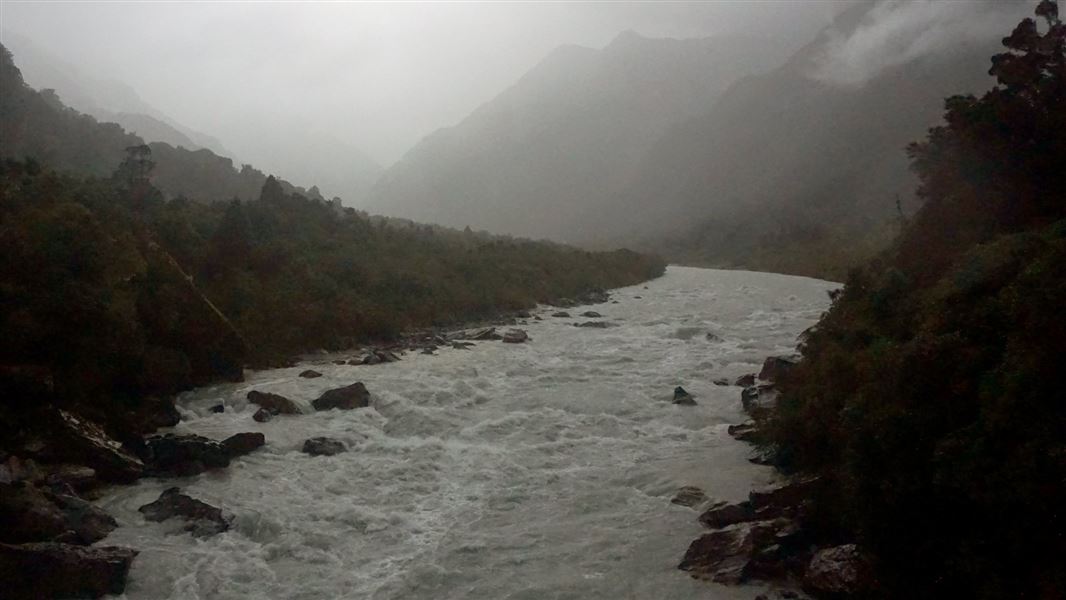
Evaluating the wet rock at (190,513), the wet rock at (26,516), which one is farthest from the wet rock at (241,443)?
the wet rock at (26,516)

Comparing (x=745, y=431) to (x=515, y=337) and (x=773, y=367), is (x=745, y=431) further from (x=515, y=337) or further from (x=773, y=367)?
(x=515, y=337)

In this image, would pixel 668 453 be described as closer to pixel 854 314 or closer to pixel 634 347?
pixel 854 314

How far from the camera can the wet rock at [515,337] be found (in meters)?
26.6

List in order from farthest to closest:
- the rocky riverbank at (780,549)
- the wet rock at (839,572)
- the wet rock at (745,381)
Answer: the wet rock at (745,381), the rocky riverbank at (780,549), the wet rock at (839,572)

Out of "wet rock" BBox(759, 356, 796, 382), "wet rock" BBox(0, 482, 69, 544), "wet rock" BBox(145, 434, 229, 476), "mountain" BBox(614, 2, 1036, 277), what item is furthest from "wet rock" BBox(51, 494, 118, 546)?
"mountain" BBox(614, 2, 1036, 277)

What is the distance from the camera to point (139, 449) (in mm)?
13602

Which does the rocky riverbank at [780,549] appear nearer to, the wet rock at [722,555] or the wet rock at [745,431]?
the wet rock at [722,555]

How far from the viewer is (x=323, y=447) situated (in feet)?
48.0

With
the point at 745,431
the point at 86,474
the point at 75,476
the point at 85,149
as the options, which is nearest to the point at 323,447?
the point at 86,474

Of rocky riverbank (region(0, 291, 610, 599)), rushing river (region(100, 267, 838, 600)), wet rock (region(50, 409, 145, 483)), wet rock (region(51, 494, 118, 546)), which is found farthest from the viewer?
wet rock (region(50, 409, 145, 483))

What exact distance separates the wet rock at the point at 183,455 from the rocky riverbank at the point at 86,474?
2cm

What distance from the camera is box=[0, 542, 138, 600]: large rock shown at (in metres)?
8.55

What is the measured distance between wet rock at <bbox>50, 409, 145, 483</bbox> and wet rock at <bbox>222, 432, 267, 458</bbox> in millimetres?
1523

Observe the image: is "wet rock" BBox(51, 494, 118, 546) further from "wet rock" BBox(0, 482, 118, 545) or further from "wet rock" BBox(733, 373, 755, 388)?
"wet rock" BBox(733, 373, 755, 388)
